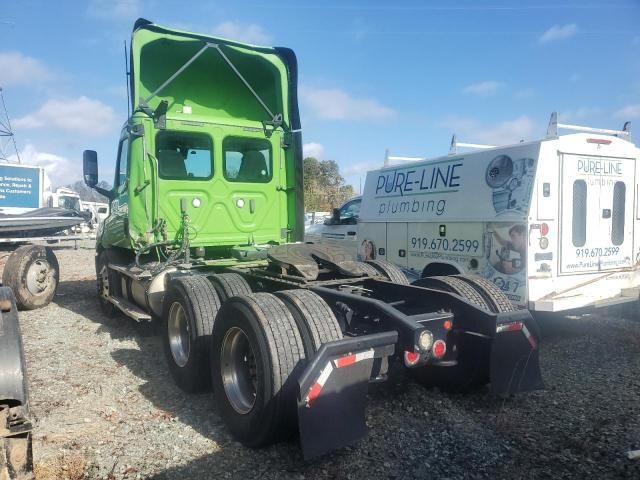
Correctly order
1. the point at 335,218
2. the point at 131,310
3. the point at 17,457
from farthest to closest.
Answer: the point at 335,218
the point at 131,310
the point at 17,457

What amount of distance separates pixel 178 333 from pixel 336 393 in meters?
2.54

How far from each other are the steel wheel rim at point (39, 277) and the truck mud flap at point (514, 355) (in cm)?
757

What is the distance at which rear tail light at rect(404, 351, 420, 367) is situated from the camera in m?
3.44

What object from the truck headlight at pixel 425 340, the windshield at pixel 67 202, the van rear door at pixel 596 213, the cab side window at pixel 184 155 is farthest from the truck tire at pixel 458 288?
the windshield at pixel 67 202

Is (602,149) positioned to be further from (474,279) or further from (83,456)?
(83,456)

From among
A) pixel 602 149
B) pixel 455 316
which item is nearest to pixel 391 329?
pixel 455 316

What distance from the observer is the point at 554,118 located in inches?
237

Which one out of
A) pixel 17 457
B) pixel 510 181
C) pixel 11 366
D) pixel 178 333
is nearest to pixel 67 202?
pixel 178 333

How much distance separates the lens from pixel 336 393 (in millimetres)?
3094

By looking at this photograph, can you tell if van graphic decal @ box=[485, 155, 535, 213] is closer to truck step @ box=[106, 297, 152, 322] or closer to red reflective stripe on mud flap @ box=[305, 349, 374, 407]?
red reflective stripe on mud flap @ box=[305, 349, 374, 407]

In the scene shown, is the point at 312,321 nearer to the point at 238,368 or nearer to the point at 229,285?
the point at 238,368

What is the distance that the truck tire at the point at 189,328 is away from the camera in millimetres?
4488

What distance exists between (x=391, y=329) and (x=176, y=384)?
2382mm

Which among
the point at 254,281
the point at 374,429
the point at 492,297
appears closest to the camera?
the point at 374,429
